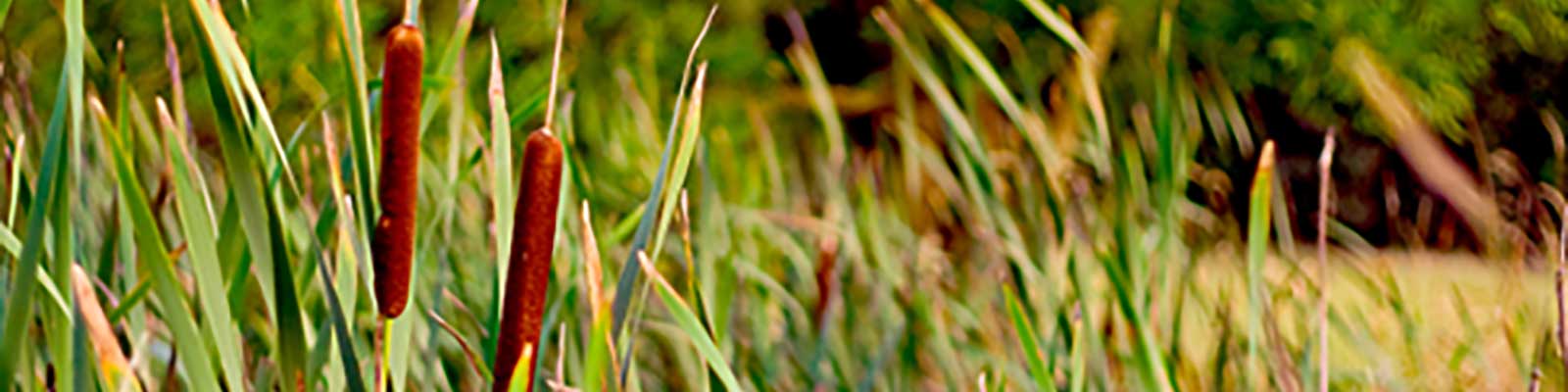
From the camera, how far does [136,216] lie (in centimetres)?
38

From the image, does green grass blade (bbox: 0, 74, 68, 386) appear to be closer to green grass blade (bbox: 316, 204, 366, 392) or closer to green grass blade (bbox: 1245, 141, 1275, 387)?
green grass blade (bbox: 316, 204, 366, 392)

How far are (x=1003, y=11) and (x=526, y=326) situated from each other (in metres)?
1.70

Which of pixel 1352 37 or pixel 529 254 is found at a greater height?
pixel 529 254

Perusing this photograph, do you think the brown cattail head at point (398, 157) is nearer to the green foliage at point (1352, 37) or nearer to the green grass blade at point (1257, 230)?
the green grass blade at point (1257, 230)

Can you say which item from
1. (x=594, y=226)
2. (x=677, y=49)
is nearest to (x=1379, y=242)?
(x=677, y=49)

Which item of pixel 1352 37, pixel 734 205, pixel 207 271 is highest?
pixel 207 271

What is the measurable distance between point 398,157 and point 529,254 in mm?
34

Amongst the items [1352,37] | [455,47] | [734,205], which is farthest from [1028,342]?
[1352,37]

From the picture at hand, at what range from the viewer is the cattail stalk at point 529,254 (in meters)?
0.33

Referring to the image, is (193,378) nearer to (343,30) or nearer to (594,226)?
(343,30)

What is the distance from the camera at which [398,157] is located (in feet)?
1.13

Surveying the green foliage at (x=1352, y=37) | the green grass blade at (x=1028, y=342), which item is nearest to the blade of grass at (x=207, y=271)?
the green grass blade at (x=1028, y=342)

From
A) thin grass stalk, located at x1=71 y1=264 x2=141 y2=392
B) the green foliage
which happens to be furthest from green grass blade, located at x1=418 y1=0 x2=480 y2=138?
the green foliage

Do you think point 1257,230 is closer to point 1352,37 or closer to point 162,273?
point 162,273
